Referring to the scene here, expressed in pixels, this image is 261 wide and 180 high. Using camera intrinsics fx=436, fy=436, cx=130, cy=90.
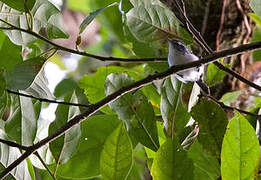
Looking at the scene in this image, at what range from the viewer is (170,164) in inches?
27.2

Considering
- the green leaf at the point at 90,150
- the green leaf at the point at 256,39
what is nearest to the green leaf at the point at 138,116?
the green leaf at the point at 90,150

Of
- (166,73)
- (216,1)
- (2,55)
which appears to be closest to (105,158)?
(166,73)

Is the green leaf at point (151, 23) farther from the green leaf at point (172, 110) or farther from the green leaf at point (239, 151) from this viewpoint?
the green leaf at point (239, 151)

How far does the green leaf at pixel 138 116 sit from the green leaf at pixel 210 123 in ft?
0.32

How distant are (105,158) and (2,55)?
438mm

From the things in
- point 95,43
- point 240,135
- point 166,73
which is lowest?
point 240,135

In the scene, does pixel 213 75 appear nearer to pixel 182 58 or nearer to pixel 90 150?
pixel 182 58

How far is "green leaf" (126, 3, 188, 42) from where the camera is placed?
0.82m

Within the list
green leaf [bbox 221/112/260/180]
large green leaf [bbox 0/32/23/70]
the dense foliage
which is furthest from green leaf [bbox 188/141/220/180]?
large green leaf [bbox 0/32/23/70]

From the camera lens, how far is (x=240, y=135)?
2.14ft

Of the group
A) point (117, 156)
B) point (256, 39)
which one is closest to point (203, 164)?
point (117, 156)

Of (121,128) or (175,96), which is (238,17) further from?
(121,128)

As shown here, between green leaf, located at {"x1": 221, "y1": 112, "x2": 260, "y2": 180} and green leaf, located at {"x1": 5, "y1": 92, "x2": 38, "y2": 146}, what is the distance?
0.36 metres

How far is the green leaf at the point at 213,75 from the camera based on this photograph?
947 mm
